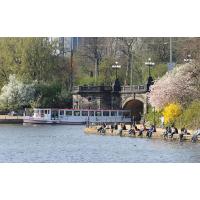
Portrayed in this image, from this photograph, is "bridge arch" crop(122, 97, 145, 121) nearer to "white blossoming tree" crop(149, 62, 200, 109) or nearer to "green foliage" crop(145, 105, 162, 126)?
"green foliage" crop(145, 105, 162, 126)

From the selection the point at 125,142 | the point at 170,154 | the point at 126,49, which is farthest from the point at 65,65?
the point at 170,154

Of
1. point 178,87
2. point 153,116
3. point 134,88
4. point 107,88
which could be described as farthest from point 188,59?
point 107,88

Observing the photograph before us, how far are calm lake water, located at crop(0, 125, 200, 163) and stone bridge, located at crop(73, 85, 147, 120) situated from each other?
21.6 ft

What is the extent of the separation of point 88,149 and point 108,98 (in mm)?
14371

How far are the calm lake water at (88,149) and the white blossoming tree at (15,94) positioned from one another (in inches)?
243

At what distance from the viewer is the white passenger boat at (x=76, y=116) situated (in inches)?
1437

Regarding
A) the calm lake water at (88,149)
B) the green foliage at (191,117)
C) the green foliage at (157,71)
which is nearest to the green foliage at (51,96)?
the green foliage at (157,71)

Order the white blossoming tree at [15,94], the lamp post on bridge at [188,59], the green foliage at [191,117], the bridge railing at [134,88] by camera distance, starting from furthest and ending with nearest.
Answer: the white blossoming tree at [15,94] < the bridge railing at [134,88] < the lamp post on bridge at [188,59] < the green foliage at [191,117]

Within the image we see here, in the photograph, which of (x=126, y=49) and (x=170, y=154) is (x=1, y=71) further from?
(x=170, y=154)

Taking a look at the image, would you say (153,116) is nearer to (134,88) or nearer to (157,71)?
(157,71)

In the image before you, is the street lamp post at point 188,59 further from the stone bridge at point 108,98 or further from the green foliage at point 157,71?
the stone bridge at point 108,98

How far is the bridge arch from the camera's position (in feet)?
118

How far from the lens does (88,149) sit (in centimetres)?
2323

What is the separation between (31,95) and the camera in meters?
36.4
